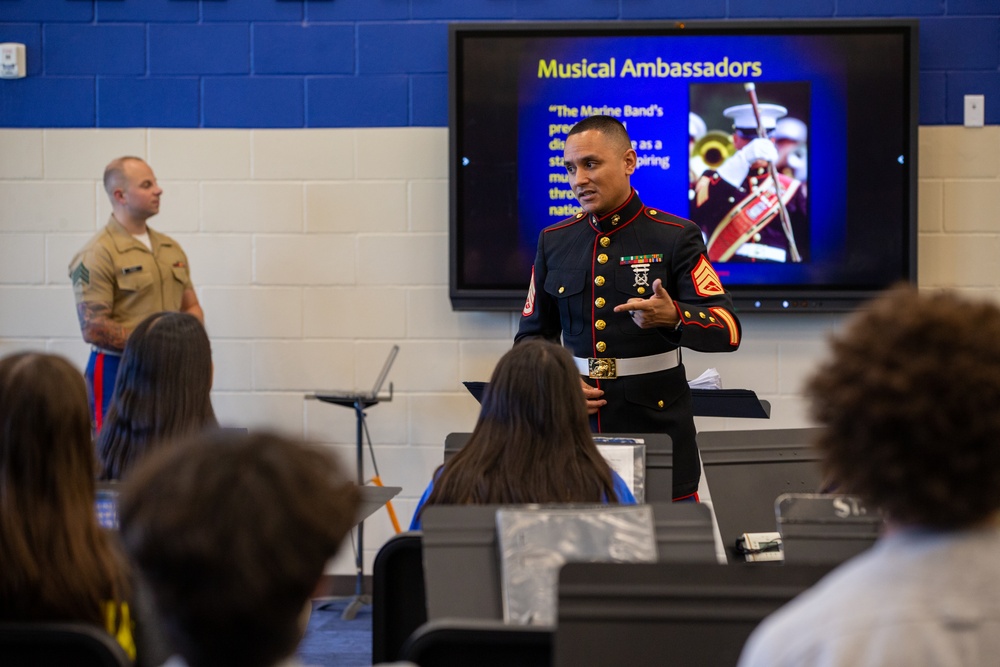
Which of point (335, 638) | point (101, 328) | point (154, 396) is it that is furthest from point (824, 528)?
point (101, 328)

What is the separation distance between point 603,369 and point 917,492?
1918 millimetres

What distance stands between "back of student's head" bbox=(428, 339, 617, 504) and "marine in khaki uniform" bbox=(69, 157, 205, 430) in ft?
6.72

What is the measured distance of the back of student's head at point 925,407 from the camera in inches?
35.9

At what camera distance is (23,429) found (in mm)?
1438

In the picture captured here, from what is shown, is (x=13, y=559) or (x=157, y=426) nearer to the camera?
(x=13, y=559)

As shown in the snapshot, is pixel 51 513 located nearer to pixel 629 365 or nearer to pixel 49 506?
pixel 49 506

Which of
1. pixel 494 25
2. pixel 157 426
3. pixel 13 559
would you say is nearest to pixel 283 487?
pixel 13 559

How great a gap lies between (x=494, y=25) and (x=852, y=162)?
4.40ft

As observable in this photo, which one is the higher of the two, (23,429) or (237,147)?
(237,147)

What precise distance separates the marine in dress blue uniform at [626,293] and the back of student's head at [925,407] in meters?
1.74

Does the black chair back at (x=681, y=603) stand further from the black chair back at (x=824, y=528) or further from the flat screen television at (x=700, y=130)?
the flat screen television at (x=700, y=130)

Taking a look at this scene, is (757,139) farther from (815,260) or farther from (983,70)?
(983,70)

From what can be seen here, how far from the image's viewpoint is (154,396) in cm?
223

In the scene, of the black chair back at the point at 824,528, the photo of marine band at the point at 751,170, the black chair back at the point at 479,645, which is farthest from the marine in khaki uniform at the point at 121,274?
the black chair back at the point at 824,528
